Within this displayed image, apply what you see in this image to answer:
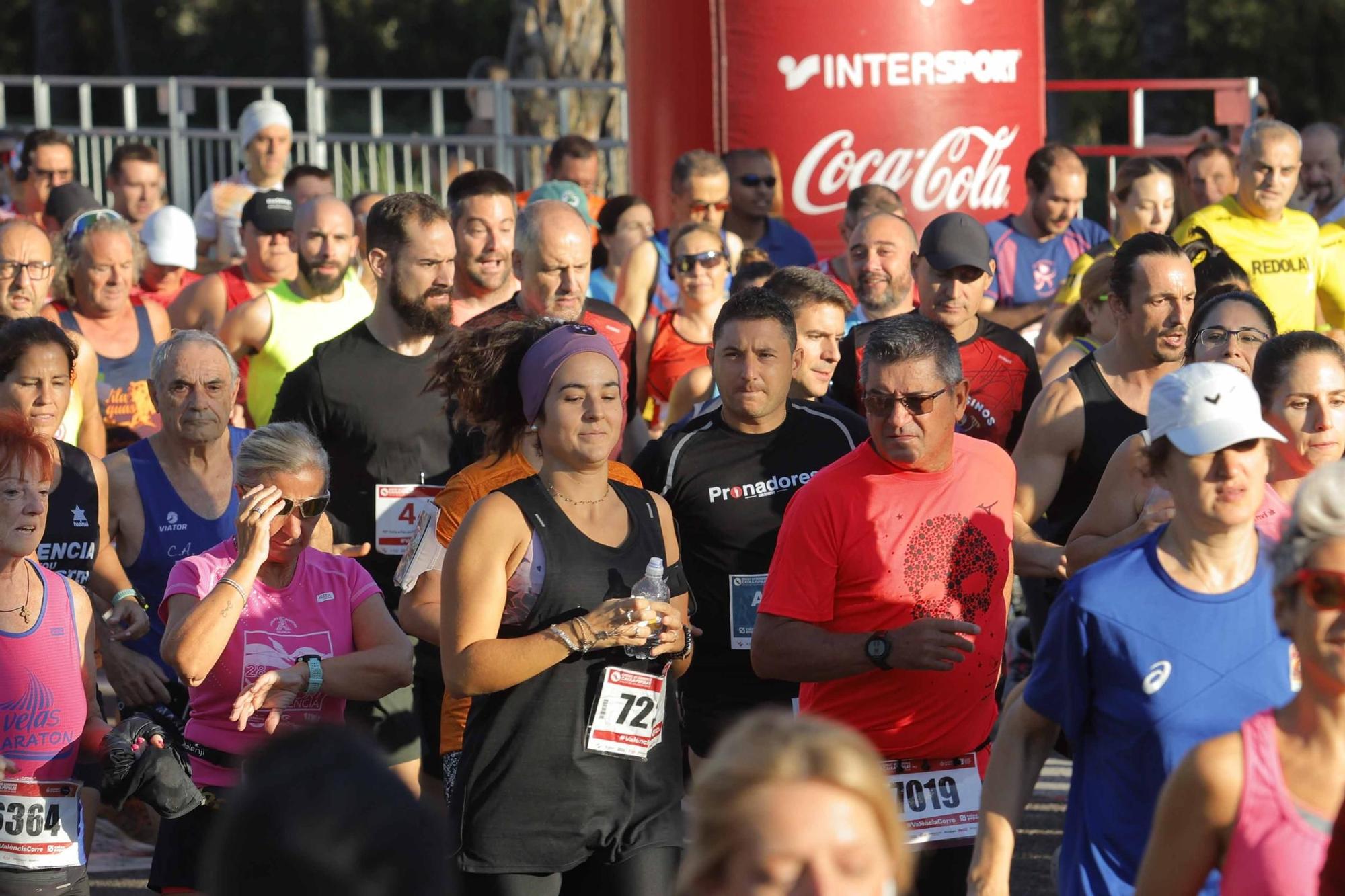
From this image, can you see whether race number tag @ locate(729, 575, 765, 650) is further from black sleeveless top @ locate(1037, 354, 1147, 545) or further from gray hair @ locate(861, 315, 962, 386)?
black sleeveless top @ locate(1037, 354, 1147, 545)

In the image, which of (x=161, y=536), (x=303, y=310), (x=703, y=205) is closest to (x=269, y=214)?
(x=303, y=310)

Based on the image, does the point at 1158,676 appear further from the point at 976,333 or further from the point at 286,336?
the point at 286,336

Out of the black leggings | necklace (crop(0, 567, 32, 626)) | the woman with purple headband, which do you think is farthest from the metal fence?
the black leggings

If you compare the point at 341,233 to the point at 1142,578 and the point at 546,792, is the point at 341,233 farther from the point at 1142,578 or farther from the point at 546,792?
the point at 1142,578

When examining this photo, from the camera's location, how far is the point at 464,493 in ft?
16.0

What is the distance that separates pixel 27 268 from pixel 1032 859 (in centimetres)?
437

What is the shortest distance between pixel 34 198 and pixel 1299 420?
9.30 metres

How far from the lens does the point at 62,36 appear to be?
29.3 m

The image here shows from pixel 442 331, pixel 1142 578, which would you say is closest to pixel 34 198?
pixel 442 331

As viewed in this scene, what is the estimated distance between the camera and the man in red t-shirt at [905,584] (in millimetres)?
4590

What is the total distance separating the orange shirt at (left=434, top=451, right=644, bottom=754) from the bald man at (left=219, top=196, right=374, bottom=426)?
7.71 feet

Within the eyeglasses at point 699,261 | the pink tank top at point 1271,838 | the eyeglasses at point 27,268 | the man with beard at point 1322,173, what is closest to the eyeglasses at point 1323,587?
the pink tank top at point 1271,838

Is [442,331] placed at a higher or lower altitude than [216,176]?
lower

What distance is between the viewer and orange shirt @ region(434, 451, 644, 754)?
482 cm
